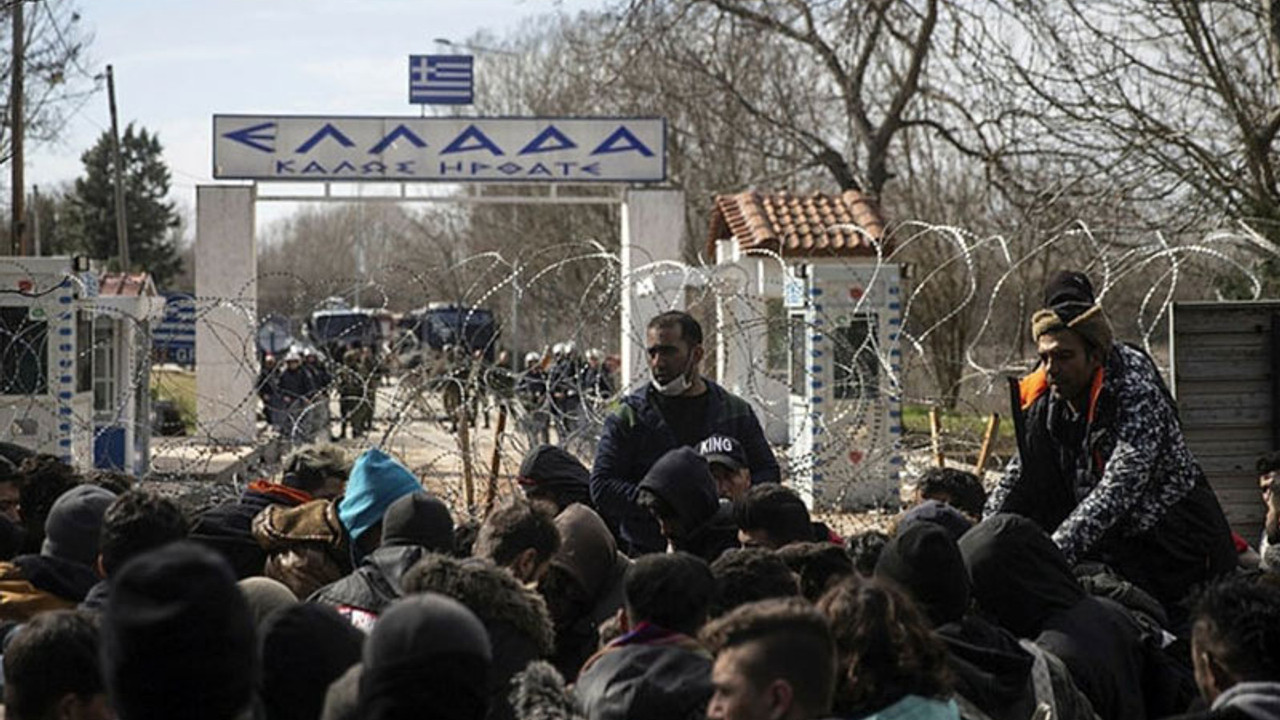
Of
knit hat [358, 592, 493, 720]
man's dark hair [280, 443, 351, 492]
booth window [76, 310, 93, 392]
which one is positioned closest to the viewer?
knit hat [358, 592, 493, 720]

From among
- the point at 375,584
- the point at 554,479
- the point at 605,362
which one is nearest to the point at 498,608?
the point at 375,584

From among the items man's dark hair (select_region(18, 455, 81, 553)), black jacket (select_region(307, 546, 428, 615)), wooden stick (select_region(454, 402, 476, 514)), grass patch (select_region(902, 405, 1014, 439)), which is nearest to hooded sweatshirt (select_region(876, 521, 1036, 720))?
black jacket (select_region(307, 546, 428, 615))

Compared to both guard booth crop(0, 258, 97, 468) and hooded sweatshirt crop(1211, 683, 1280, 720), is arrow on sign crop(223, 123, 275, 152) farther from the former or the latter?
hooded sweatshirt crop(1211, 683, 1280, 720)

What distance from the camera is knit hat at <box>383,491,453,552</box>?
202 inches

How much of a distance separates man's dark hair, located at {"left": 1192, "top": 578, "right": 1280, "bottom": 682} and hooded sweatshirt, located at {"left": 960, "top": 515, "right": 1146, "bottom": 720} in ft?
3.25

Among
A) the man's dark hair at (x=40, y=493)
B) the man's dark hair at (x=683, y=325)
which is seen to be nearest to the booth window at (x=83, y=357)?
the man's dark hair at (x=40, y=493)

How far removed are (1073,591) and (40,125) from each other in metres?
26.2

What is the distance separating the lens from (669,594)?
13.8ft

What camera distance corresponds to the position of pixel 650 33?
75.2 ft

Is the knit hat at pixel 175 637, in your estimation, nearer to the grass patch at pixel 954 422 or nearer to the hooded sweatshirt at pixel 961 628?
the hooded sweatshirt at pixel 961 628

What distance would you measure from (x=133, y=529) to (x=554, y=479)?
2371 mm

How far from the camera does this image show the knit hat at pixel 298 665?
146 inches

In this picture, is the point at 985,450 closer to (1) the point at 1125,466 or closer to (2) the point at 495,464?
(2) the point at 495,464

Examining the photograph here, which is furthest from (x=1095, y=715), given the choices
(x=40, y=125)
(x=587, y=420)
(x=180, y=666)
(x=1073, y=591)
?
(x=40, y=125)
